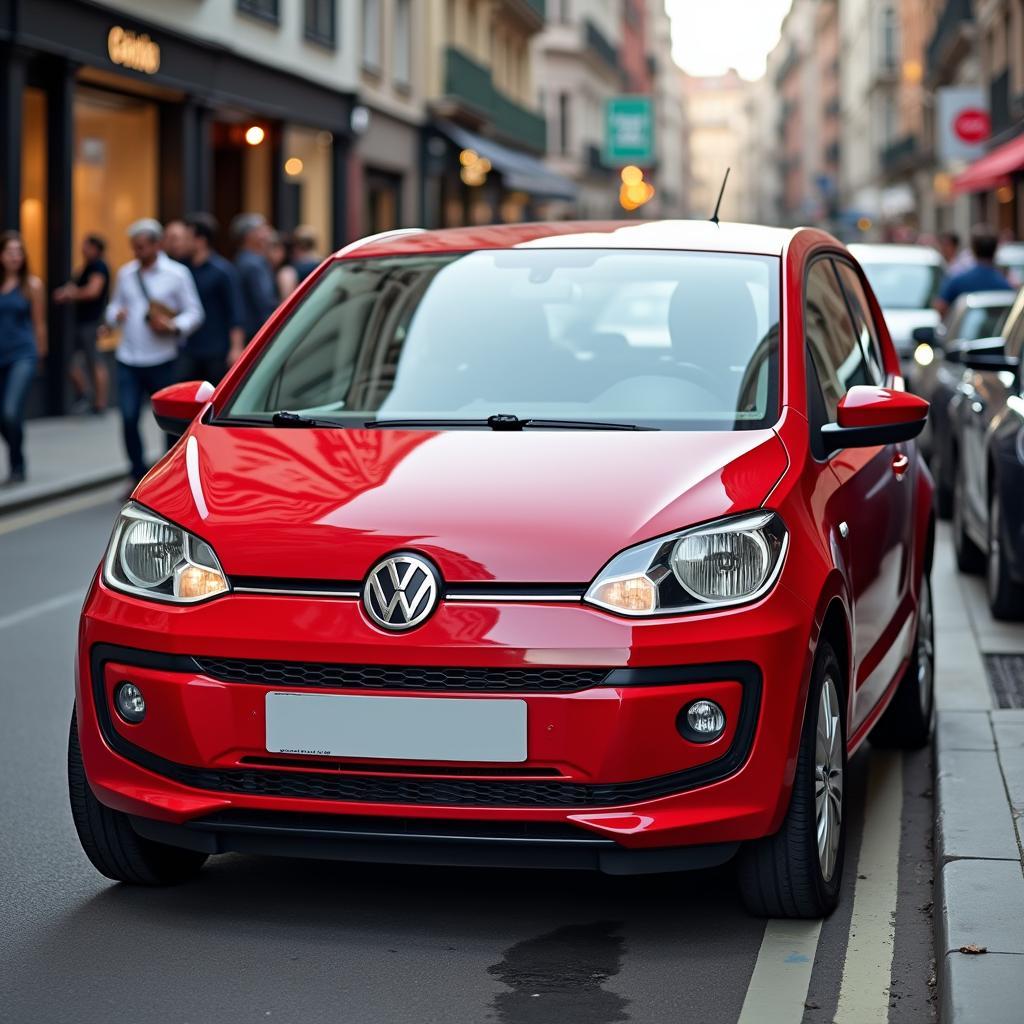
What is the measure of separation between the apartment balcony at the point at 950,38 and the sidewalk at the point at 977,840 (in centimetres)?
4312

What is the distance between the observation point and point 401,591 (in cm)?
446

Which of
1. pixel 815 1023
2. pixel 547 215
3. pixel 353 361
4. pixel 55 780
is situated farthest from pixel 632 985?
pixel 547 215

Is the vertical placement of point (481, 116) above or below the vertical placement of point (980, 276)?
above

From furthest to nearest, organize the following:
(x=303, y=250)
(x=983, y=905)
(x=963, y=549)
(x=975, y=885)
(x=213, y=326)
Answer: (x=303, y=250)
(x=213, y=326)
(x=963, y=549)
(x=975, y=885)
(x=983, y=905)

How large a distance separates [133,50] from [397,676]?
19.4 meters

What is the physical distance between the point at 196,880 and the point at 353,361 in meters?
1.48

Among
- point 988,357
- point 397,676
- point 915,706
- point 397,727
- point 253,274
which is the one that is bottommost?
point 915,706

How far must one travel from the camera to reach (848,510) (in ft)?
17.4

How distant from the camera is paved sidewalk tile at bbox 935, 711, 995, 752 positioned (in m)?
6.31

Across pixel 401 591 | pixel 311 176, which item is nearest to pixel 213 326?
pixel 401 591

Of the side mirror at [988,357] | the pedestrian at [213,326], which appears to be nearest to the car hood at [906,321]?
the pedestrian at [213,326]

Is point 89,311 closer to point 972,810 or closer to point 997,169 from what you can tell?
point 972,810

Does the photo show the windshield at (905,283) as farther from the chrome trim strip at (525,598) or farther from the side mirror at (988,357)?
the chrome trim strip at (525,598)

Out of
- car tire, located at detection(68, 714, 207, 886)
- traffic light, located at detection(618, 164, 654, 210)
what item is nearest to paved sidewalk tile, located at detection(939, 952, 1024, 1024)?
car tire, located at detection(68, 714, 207, 886)
